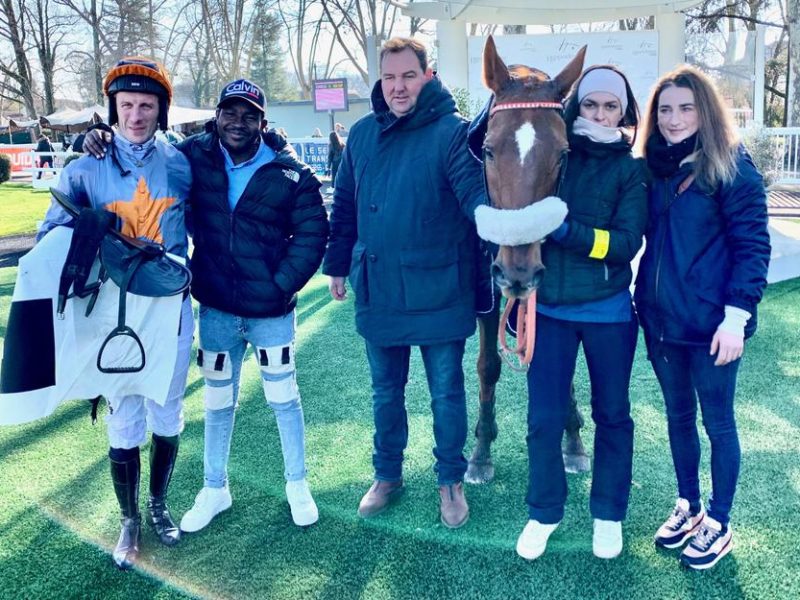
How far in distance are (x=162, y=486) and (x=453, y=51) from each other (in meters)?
10.4

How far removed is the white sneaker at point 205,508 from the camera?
2998mm

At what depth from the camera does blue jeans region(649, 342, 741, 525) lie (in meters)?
2.53

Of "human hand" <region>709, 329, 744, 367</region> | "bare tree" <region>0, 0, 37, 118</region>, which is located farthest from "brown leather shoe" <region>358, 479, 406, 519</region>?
"bare tree" <region>0, 0, 37, 118</region>

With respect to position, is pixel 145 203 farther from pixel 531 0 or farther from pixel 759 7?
pixel 759 7

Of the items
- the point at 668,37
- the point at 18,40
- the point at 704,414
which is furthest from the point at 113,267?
the point at 18,40

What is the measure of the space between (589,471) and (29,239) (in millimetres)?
11411

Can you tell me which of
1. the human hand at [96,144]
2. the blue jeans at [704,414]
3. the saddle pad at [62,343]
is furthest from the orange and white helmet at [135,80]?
the blue jeans at [704,414]

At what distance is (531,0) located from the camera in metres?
11.2

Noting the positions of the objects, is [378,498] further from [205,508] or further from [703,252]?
[703,252]

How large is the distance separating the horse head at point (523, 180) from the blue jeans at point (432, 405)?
0.77 metres

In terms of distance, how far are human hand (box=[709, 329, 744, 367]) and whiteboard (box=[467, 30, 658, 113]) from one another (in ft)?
32.5

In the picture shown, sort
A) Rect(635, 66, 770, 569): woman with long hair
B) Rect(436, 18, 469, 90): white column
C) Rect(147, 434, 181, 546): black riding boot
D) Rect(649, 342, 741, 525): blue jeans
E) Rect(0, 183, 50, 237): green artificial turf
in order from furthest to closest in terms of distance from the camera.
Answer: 1. Rect(0, 183, 50, 237): green artificial turf
2. Rect(436, 18, 469, 90): white column
3. Rect(147, 434, 181, 546): black riding boot
4. Rect(649, 342, 741, 525): blue jeans
5. Rect(635, 66, 770, 569): woman with long hair

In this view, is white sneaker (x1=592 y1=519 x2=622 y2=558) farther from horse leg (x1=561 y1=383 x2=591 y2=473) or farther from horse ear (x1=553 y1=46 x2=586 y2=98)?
horse ear (x1=553 y1=46 x2=586 y2=98)

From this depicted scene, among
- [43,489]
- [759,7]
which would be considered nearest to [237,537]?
[43,489]
